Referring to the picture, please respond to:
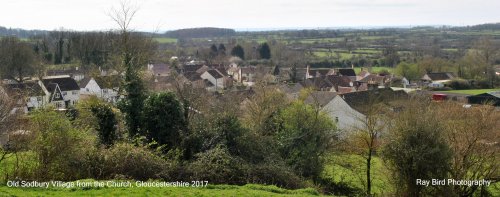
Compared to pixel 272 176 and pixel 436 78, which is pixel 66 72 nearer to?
pixel 436 78

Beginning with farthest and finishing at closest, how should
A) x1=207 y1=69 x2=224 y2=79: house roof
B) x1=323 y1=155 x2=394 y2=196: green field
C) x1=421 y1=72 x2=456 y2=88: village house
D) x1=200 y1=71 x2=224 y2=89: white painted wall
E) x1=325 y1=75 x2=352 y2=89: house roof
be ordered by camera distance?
x1=207 y1=69 x2=224 y2=79: house roof
x1=200 y1=71 x2=224 y2=89: white painted wall
x1=421 y1=72 x2=456 y2=88: village house
x1=325 y1=75 x2=352 y2=89: house roof
x1=323 y1=155 x2=394 y2=196: green field

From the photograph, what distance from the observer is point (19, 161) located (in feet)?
50.4

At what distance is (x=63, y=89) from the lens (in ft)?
162

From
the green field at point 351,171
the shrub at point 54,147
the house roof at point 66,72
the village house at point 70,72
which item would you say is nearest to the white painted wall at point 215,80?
the village house at point 70,72

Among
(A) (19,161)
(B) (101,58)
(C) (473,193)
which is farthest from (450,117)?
(B) (101,58)

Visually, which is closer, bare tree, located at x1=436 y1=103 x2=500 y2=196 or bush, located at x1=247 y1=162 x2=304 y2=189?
bush, located at x1=247 y1=162 x2=304 y2=189

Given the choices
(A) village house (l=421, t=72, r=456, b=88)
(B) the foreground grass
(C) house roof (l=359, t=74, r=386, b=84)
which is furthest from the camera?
(A) village house (l=421, t=72, r=456, b=88)

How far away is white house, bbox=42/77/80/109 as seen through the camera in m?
46.6

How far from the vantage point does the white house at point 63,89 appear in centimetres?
4659

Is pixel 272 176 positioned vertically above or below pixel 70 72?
below

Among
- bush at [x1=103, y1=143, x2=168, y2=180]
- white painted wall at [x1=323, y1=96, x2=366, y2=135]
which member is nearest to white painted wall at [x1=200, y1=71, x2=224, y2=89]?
white painted wall at [x1=323, y1=96, x2=366, y2=135]

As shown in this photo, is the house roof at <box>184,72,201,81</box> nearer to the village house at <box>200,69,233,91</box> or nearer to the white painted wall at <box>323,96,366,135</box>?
the village house at <box>200,69,233,91</box>

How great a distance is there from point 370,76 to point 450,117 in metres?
49.4

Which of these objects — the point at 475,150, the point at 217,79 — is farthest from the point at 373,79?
the point at 475,150
